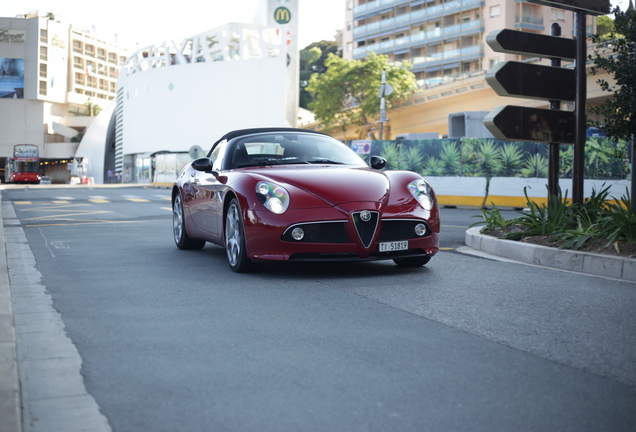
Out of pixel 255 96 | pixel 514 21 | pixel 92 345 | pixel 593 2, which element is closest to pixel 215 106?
pixel 255 96

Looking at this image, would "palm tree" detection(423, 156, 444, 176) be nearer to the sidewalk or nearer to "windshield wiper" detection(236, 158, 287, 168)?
"windshield wiper" detection(236, 158, 287, 168)

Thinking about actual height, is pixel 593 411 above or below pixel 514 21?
below

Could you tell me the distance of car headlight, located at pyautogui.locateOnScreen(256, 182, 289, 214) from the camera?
6.93 meters

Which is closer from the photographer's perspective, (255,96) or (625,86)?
(625,86)

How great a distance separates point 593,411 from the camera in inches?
125

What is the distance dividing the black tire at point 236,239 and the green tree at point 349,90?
180ft

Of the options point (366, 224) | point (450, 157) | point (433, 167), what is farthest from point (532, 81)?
point (433, 167)

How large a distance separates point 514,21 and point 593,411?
7195cm

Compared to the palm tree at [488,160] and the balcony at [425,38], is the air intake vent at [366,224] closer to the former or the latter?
the palm tree at [488,160]

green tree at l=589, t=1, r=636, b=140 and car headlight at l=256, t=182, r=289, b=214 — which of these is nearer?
car headlight at l=256, t=182, r=289, b=214

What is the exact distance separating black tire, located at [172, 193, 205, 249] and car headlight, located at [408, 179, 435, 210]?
311 cm

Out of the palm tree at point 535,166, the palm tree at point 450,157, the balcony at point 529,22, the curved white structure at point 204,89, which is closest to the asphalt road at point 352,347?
the palm tree at point 535,166

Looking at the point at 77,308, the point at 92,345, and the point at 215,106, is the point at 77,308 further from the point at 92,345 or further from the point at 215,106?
the point at 215,106

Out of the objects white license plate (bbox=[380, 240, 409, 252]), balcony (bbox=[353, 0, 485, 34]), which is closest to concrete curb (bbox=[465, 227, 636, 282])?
white license plate (bbox=[380, 240, 409, 252])
